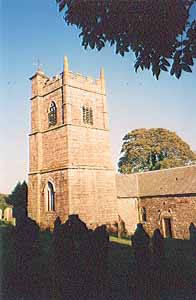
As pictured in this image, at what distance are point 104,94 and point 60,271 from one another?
2234 centimetres

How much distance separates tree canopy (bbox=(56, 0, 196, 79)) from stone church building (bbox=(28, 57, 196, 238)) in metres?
19.9

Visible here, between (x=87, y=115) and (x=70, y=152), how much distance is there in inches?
183

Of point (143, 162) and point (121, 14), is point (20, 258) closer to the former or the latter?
point (121, 14)

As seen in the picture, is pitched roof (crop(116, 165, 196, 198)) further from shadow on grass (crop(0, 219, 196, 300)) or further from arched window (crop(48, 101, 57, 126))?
shadow on grass (crop(0, 219, 196, 300))

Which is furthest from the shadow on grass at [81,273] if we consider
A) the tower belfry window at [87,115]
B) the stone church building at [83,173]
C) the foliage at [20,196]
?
the foliage at [20,196]

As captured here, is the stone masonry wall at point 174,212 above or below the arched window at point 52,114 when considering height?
below

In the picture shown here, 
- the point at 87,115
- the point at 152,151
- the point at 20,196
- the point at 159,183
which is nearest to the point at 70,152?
the point at 87,115

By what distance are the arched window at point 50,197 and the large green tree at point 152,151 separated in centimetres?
1766

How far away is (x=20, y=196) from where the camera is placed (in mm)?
34688

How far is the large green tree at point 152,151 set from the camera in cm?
4016

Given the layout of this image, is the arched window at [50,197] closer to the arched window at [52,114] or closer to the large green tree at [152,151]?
the arched window at [52,114]

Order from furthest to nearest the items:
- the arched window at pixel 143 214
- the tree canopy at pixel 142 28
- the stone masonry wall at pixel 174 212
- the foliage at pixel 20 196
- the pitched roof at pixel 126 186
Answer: the foliage at pixel 20 196, the pitched roof at pixel 126 186, the arched window at pixel 143 214, the stone masonry wall at pixel 174 212, the tree canopy at pixel 142 28

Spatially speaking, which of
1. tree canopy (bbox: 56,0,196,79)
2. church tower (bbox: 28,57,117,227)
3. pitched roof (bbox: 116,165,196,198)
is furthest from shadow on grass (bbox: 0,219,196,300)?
pitched roof (bbox: 116,165,196,198)

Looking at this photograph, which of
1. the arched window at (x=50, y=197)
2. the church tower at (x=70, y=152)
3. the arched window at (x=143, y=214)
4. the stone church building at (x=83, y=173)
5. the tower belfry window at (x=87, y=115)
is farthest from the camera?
the arched window at (x=143, y=214)
